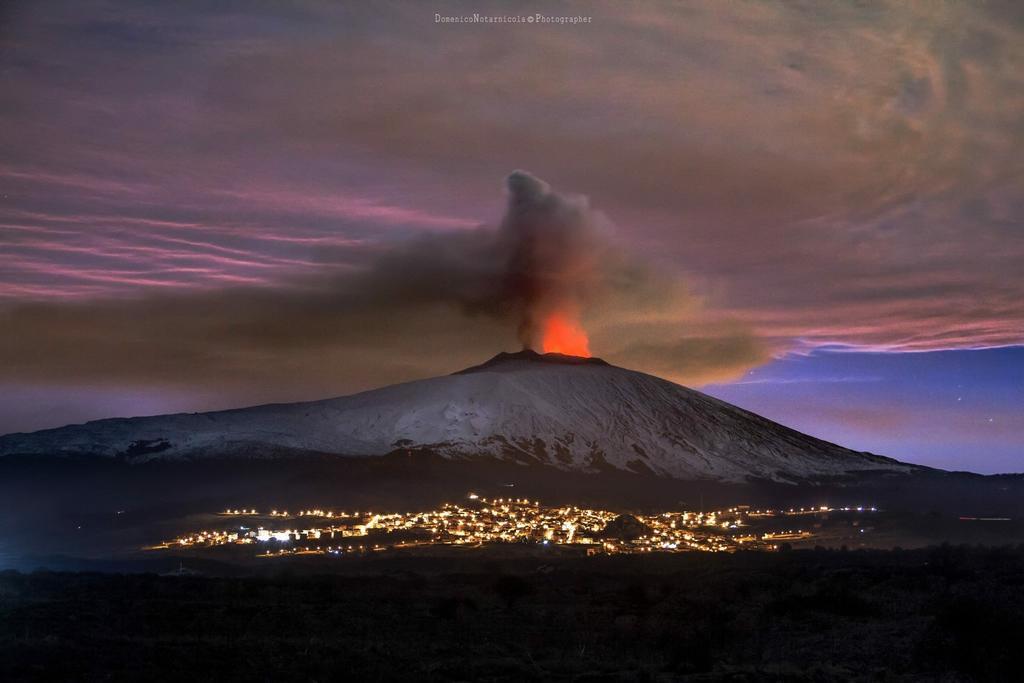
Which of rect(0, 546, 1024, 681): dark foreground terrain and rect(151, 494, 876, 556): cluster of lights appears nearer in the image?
rect(0, 546, 1024, 681): dark foreground terrain

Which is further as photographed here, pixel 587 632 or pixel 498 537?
pixel 498 537

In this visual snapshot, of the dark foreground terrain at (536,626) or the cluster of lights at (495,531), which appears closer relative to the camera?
the dark foreground terrain at (536,626)

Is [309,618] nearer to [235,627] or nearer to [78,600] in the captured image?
[235,627]

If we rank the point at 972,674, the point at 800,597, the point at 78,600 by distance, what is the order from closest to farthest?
the point at 972,674 < the point at 800,597 < the point at 78,600

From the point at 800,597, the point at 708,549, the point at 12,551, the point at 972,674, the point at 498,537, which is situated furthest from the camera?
the point at 498,537

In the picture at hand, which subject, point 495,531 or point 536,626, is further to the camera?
point 495,531

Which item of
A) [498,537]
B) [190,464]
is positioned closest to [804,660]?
[498,537]
